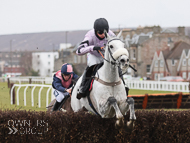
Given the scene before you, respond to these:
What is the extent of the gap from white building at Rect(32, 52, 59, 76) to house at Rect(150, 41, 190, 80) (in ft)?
177

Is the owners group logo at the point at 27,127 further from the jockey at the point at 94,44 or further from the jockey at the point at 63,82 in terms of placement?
the jockey at the point at 63,82

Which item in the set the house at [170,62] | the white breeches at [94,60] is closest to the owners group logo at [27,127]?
the white breeches at [94,60]

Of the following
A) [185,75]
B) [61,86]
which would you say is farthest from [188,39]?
[61,86]

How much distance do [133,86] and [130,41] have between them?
37.2m

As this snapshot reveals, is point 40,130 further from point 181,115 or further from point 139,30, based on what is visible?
point 139,30

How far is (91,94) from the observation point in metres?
6.03

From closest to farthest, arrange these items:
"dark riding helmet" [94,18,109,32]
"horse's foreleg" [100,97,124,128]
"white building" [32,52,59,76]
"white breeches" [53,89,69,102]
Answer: "horse's foreleg" [100,97,124,128] < "dark riding helmet" [94,18,109,32] < "white breeches" [53,89,69,102] < "white building" [32,52,59,76]

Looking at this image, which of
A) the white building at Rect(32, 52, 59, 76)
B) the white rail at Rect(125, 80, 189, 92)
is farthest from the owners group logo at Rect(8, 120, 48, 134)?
the white building at Rect(32, 52, 59, 76)

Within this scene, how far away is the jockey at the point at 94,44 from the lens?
6.08 meters

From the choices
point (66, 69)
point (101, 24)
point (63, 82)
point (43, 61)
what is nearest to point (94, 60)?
point (101, 24)

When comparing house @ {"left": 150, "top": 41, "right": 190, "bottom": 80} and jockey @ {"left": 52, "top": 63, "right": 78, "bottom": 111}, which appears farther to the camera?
house @ {"left": 150, "top": 41, "right": 190, "bottom": 80}

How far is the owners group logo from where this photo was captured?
18.6 ft

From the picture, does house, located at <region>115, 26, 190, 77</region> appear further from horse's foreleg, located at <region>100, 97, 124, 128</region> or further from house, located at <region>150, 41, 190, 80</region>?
horse's foreleg, located at <region>100, 97, 124, 128</region>

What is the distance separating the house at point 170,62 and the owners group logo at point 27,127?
52.7 meters
